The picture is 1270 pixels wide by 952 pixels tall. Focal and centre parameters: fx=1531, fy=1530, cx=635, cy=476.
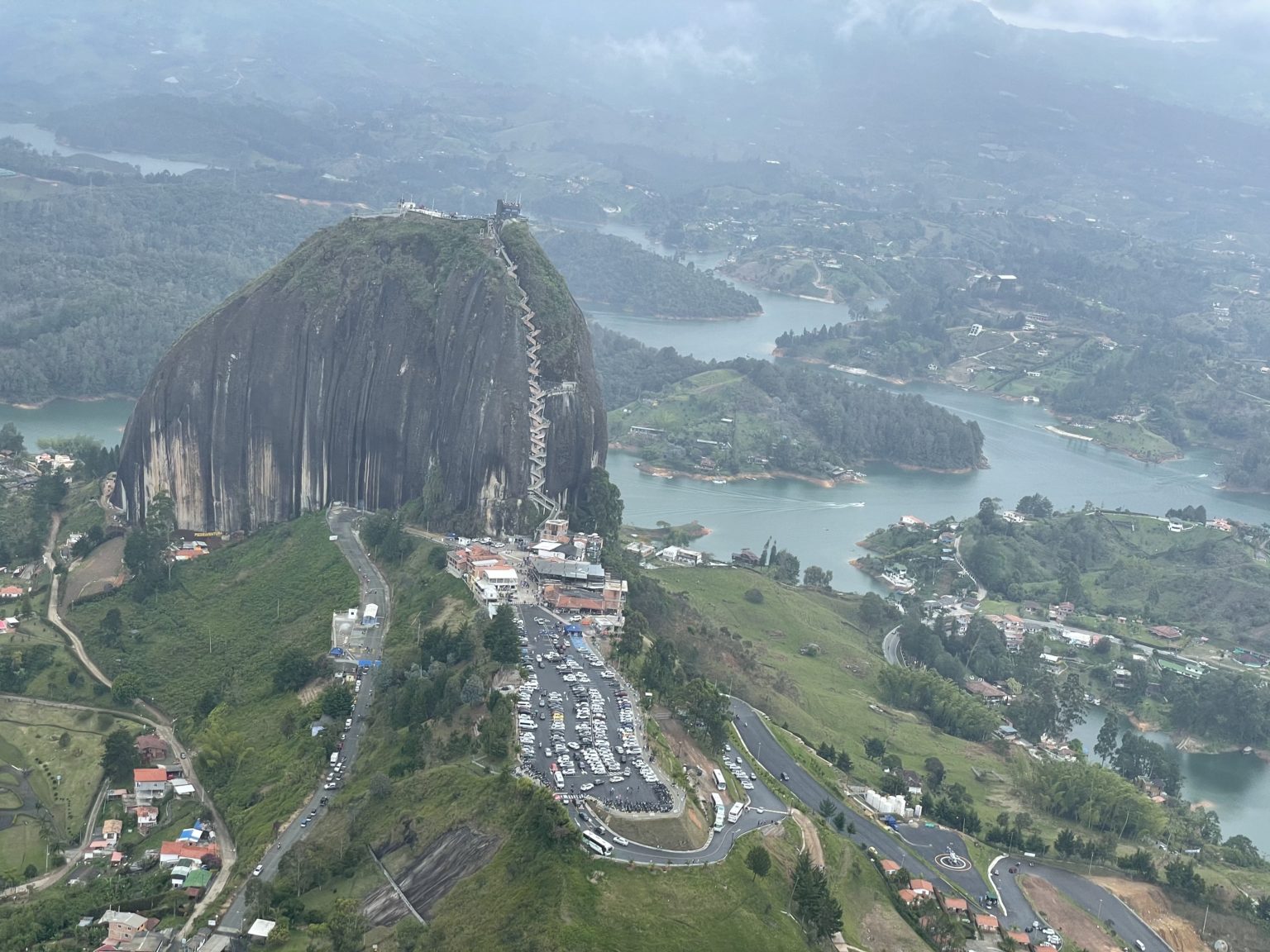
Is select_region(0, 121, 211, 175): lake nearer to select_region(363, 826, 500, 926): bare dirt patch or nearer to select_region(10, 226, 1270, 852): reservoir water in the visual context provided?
select_region(10, 226, 1270, 852): reservoir water

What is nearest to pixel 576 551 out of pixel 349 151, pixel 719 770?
pixel 719 770

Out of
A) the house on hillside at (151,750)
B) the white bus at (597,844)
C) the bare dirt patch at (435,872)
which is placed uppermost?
the white bus at (597,844)

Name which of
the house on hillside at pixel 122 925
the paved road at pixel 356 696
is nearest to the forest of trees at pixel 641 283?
the paved road at pixel 356 696

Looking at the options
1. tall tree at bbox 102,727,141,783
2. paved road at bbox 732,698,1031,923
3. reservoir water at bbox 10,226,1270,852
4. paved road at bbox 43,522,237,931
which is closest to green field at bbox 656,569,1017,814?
paved road at bbox 732,698,1031,923

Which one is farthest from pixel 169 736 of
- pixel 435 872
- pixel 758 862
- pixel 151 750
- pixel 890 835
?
pixel 890 835

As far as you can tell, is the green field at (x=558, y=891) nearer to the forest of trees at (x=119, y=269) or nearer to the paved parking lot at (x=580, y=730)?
the paved parking lot at (x=580, y=730)

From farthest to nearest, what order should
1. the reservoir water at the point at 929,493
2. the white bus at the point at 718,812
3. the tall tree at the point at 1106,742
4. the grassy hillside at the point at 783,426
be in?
→ the grassy hillside at the point at 783,426
the reservoir water at the point at 929,493
the tall tree at the point at 1106,742
the white bus at the point at 718,812

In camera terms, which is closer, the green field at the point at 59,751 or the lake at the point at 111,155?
the green field at the point at 59,751
